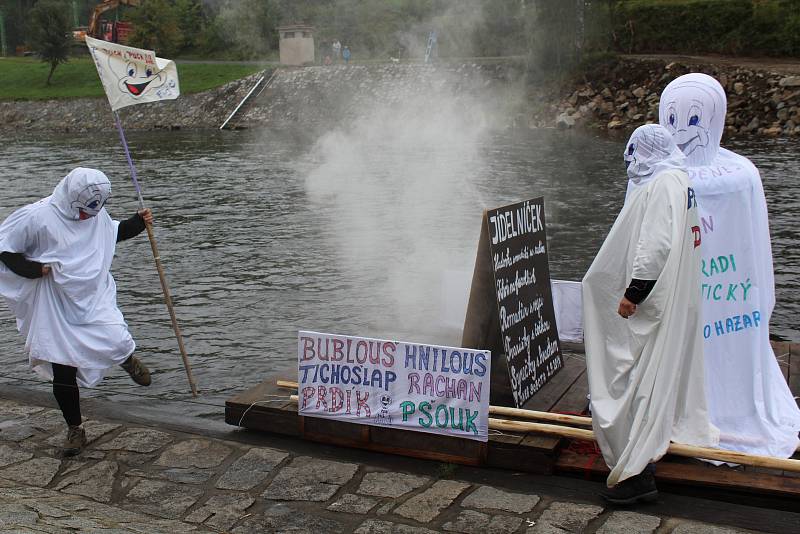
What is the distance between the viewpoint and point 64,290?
6.28 m

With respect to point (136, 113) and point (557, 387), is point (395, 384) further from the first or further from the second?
point (136, 113)

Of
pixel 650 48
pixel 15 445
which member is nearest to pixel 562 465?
pixel 15 445

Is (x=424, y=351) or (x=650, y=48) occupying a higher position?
(x=650, y=48)

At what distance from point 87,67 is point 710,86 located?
60.8 meters

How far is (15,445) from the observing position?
6445 mm

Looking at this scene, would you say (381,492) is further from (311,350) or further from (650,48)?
(650,48)

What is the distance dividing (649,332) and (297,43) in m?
42.7

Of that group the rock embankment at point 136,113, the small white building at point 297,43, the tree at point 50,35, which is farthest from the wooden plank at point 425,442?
the tree at point 50,35

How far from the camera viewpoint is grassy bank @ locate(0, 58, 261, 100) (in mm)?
50219

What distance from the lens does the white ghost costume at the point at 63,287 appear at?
6230 millimetres

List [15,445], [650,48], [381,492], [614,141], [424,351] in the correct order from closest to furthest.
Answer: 1. [381,492]
2. [424,351]
3. [15,445]
4. [614,141]
5. [650,48]

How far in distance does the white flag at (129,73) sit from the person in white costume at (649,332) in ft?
13.8

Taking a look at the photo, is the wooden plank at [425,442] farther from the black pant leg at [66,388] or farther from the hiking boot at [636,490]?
the black pant leg at [66,388]

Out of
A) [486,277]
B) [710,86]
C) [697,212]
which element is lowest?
[486,277]
